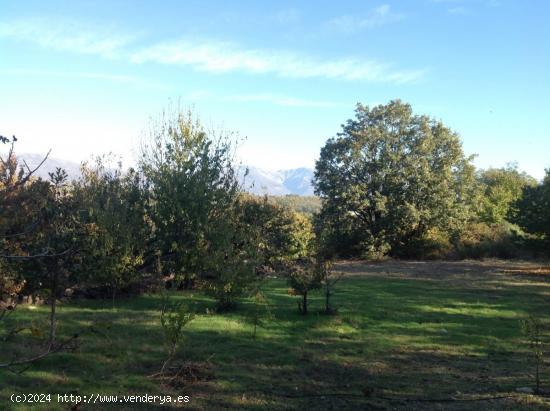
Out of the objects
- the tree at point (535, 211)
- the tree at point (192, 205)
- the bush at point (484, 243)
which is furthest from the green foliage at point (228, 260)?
the bush at point (484, 243)

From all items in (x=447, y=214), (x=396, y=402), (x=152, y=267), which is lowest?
(x=396, y=402)

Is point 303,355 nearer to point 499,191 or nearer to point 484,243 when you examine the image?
point 484,243

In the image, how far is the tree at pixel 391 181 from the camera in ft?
114

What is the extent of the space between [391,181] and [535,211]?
11737 millimetres

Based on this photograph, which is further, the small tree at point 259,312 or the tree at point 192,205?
the tree at point 192,205

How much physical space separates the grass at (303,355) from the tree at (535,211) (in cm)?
883

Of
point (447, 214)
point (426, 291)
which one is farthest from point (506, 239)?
point (426, 291)

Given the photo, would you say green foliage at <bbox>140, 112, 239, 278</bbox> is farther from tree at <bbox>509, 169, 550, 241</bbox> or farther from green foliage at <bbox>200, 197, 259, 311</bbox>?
tree at <bbox>509, 169, 550, 241</bbox>

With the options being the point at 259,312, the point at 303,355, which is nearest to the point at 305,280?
the point at 259,312

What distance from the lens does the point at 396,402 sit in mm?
7422

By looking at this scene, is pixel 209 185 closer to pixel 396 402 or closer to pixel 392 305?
pixel 392 305

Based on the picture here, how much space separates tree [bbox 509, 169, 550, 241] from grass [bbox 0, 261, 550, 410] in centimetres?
883

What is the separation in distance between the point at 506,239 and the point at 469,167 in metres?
6.28

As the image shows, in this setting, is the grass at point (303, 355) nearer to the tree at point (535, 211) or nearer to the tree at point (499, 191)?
the tree at point (535, 211)
